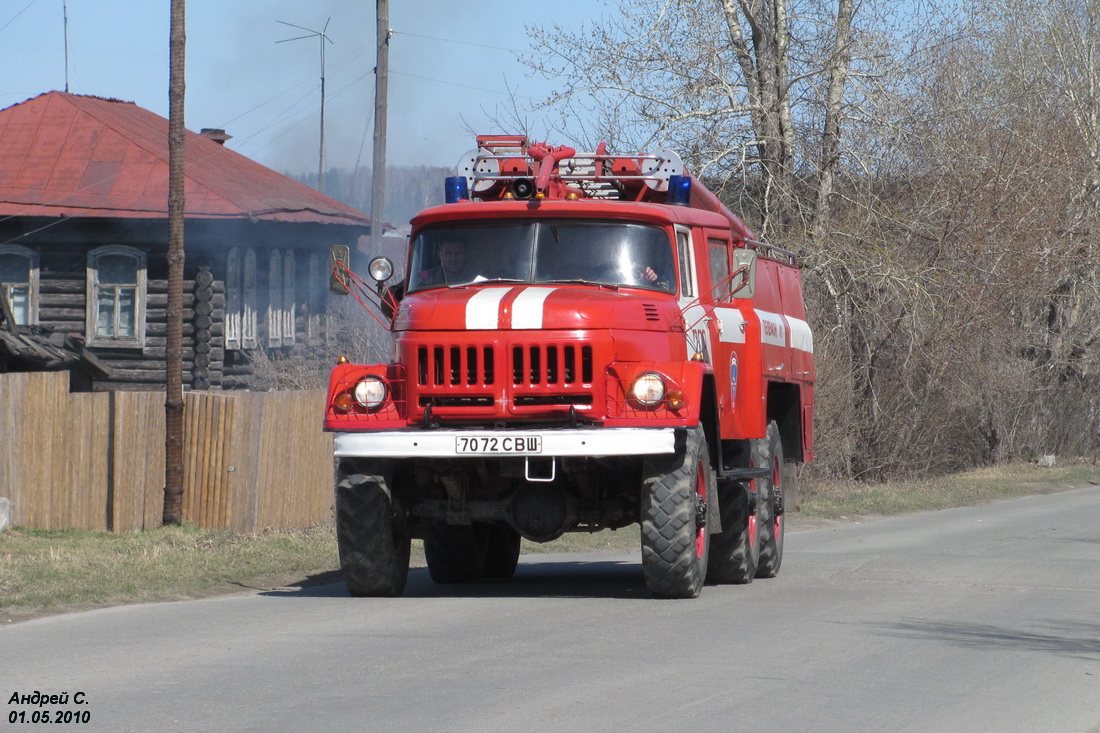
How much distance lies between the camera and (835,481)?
28266 mm

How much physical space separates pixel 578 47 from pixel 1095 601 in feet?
56.2

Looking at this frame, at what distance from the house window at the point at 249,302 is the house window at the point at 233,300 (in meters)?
0.25

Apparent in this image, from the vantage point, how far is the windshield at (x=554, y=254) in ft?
36.3

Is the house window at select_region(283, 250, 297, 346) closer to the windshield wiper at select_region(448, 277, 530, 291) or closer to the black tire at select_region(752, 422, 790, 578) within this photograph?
the black tire at select_region(752, 422, 790, 578)

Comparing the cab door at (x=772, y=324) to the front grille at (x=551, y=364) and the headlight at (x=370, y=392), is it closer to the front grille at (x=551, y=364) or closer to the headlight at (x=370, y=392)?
the front grille at (x=551, y=364)

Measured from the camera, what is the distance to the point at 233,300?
33281mm

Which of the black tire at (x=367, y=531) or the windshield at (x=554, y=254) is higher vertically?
the windshield at (x=554, y=254)

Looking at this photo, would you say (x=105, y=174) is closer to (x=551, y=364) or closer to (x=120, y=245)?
(x=120, y=245)

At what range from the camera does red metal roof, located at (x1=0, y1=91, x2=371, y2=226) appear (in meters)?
30.7

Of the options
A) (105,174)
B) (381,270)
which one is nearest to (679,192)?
(381,270)

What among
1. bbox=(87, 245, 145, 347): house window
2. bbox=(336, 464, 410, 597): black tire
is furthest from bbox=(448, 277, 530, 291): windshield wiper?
bbox=(87, 245, 145, 347): house window

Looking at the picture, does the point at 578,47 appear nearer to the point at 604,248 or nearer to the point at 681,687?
the point at 604,248

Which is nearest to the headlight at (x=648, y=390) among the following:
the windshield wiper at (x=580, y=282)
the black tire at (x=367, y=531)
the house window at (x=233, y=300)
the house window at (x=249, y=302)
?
the windshield wiper at (x=580, y=282)

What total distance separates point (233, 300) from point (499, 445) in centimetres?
2438
